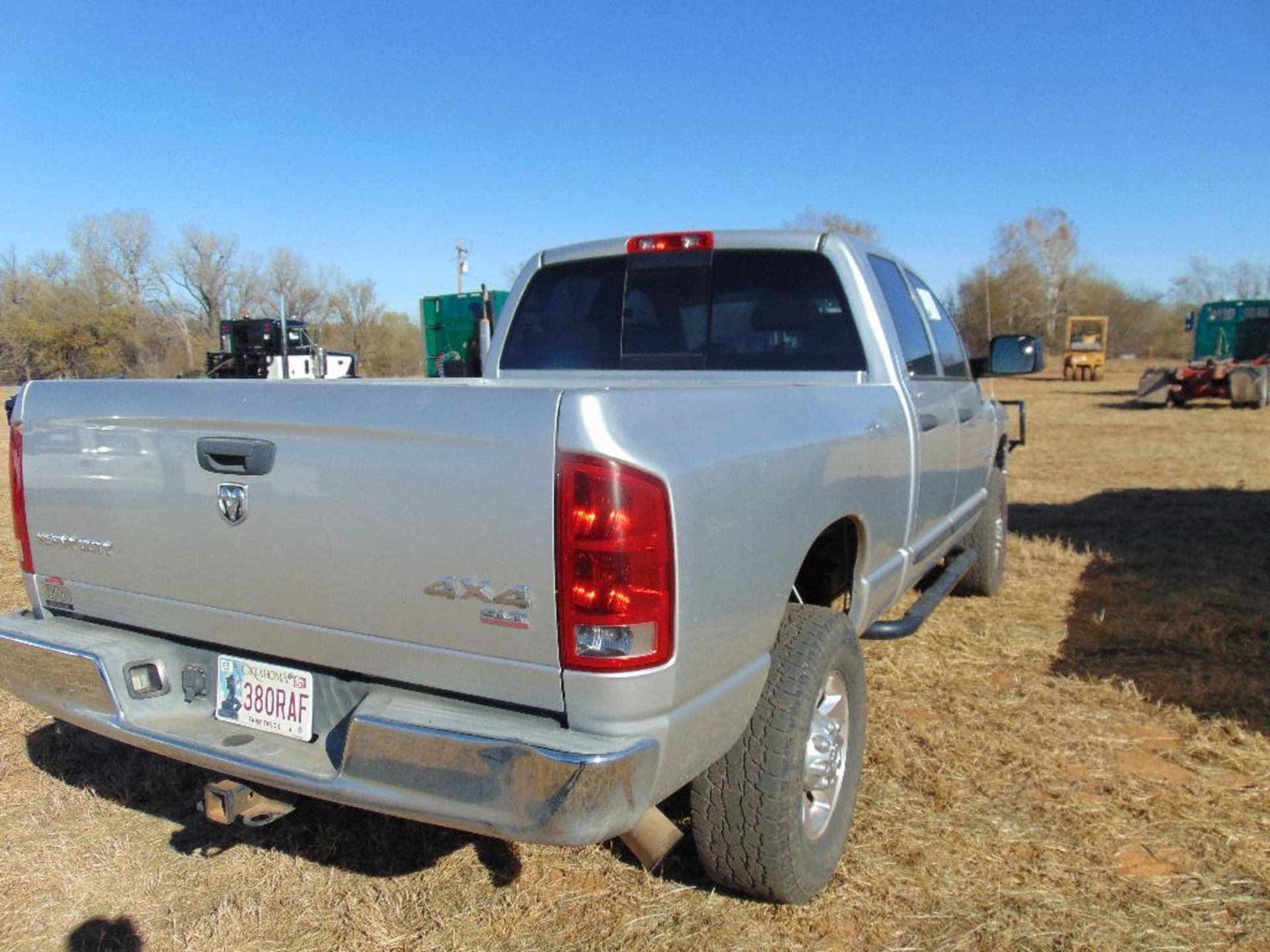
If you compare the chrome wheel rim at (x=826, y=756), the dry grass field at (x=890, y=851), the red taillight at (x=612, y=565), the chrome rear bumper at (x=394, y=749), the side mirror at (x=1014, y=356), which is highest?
the side mirror at (x=1014, y=356)

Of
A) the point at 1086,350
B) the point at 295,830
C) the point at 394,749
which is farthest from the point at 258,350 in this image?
the point at 1086,350

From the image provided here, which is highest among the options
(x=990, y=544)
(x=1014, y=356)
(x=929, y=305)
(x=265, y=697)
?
(x=929, y=305)

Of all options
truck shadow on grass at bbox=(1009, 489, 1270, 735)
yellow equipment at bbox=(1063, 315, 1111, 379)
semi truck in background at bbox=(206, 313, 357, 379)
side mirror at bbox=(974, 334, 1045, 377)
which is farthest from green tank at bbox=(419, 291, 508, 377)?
yellow equipment at bbox=(1063, 315, 1111, 379)

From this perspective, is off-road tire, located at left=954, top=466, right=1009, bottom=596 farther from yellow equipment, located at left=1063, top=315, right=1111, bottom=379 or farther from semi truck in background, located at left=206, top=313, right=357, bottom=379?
yellow equipment, located at left=1063, top=315, right=1111, bottom=379

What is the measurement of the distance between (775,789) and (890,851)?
0.83m

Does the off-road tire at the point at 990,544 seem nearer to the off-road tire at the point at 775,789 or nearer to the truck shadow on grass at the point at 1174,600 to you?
the truck shadow on grass at the point at 1174,600

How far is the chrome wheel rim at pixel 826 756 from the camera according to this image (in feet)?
8.66

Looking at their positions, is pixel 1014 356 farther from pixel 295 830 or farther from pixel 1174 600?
pixel 295 830

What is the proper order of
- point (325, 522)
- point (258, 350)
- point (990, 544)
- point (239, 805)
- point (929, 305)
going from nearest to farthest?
point (325, 522) < point (239, 805) < point (929, 305) < point (990, 544) < point (258, 350)

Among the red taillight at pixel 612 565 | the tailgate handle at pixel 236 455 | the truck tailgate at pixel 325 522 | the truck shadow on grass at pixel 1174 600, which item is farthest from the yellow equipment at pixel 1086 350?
the tailgate handle at pixel 236 455

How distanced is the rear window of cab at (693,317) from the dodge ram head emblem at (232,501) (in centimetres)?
194

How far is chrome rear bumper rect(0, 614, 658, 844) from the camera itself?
188cm

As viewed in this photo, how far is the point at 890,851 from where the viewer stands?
2.93m

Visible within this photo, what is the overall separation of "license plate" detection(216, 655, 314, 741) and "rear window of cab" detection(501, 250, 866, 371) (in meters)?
2.01
